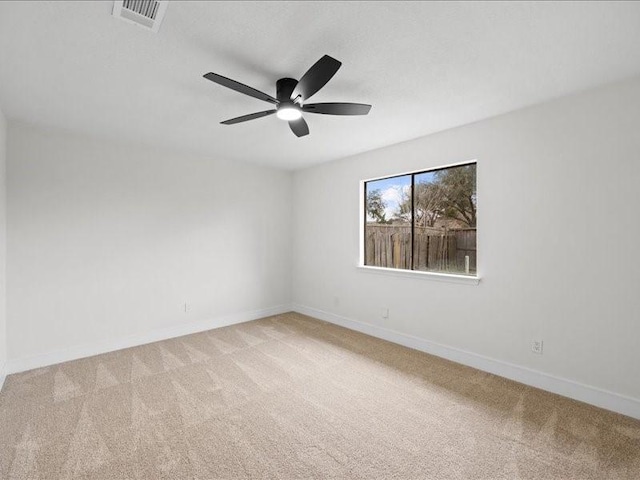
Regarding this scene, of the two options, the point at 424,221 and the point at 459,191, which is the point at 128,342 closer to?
the point at 424,221

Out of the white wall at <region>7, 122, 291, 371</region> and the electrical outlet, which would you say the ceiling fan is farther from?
the electrical outlet

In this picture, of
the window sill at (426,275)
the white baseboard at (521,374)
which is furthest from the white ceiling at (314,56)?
the white baseboard at (521,374)

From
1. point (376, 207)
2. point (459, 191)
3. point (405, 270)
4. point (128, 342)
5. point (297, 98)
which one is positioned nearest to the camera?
point (297, 98)

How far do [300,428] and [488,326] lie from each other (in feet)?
6.62

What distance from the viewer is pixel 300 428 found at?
7.06 ft

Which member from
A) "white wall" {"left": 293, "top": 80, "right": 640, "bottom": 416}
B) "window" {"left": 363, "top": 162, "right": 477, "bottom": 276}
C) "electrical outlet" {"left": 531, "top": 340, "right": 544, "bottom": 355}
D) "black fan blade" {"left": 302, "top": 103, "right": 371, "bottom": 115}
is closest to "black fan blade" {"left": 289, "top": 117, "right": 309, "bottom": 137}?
"black fan blade" {"left": 302, "top": 103, "right": 371, "bottom": 115}

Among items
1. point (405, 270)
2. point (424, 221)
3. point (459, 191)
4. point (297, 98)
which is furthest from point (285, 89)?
point (405, 270)

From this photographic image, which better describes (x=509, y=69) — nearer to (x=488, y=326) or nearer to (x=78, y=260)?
(x=488, y=326)

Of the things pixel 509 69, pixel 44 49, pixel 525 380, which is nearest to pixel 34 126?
pixel 44 49

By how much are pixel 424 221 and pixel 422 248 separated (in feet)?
1.06

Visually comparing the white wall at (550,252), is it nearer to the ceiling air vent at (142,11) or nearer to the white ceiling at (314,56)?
the white ceiling at (314,56)

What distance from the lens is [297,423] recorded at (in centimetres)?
221

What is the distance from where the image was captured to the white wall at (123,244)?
3156 mm

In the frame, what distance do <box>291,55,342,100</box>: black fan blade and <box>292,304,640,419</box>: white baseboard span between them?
2.86m
